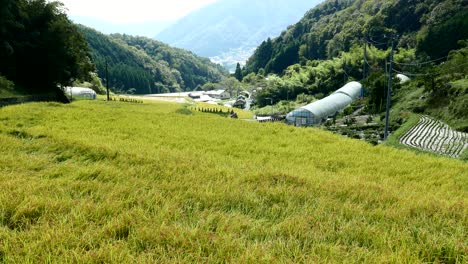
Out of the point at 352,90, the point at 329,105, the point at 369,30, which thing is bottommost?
the point at 329,105

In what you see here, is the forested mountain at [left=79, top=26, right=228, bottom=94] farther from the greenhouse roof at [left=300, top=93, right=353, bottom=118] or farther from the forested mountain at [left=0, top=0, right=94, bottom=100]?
the forested mountain at [left=0, top=0, right=94, bottom=100]

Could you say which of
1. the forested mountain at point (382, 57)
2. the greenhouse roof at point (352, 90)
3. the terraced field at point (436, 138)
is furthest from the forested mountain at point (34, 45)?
the greenhouse roof at point (352, 90)

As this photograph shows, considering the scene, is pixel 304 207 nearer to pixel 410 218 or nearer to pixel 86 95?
pixel 410 218

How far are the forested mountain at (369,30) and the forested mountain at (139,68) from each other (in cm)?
4039

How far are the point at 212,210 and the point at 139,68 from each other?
494 feet

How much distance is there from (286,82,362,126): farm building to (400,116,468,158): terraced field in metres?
14.5

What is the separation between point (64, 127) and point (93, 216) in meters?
9.25

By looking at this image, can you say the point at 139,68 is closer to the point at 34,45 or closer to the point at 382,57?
the point at 382,57

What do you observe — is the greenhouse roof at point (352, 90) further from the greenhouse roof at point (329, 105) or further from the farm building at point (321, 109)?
the greenhouse roof at point (329, 105)

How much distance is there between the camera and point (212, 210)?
4133 mm

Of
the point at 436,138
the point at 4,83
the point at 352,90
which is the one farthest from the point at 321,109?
the point at 4,83

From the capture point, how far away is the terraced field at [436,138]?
74.7 feet

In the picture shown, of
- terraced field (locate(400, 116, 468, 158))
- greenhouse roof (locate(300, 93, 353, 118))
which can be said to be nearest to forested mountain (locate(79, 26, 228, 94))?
greenhouse roof (locate(300, 93, 353, 118))

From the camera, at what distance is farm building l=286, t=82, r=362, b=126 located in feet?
150
